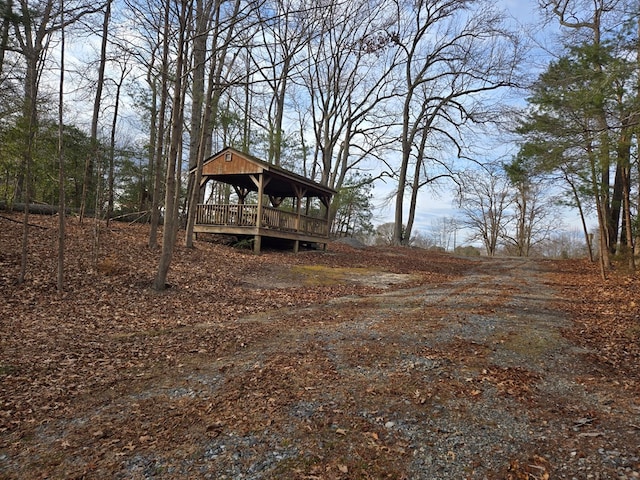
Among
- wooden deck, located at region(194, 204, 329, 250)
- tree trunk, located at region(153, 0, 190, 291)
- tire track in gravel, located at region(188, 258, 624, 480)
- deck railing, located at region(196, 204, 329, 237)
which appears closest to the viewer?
tire track in gravel, located at region(188, 258, 624, 480)

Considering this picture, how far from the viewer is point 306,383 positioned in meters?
3.76

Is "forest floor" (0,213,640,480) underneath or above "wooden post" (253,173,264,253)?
underneath

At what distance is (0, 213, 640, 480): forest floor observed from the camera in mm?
2547

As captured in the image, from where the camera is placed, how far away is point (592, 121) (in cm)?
771

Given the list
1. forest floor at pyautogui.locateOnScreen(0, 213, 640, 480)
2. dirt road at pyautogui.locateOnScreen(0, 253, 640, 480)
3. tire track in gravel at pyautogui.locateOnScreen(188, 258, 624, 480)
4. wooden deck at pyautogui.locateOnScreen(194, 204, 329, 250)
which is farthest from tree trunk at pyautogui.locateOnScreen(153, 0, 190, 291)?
wooden deck at pyautogui.locateOnScreen(194, 204, 329, 250)

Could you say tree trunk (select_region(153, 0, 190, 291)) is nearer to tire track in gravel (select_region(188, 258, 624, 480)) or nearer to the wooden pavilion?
tire track in gravel (select_region(188, 258, 624, 480))

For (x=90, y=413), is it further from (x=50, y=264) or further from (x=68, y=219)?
(x=68, y=219)

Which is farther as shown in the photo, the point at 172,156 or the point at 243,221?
the point at 243,221

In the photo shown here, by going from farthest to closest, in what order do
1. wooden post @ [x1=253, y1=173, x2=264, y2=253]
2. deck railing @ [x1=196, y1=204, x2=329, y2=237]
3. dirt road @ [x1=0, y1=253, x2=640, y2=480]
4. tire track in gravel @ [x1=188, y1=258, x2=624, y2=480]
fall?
deck railing @ [x1=196, y1=204, x2=329, y2=237]
wooden post @ [x1=253, y1=173, x2=264, y2=253]
tire track in gravel @ [x1=188, y1=258, x2=624, y2=480]
dirt road @ [x1=0, y1=253, x2=640, y2=480]

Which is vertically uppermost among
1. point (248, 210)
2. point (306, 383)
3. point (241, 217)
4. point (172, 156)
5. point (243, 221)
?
point (172, 156)

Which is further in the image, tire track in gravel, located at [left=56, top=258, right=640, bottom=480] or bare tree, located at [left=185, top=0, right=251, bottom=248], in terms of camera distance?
bare tree, located at [left=185, top=0, right=251, bottom=248]

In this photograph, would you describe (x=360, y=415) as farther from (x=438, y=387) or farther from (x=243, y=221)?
(x=243, y=221)

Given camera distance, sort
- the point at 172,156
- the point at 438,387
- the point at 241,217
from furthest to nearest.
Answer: the point at 241,217, the point at 172,156, the point at 438,387

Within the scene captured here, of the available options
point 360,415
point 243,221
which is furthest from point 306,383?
point 243,221
